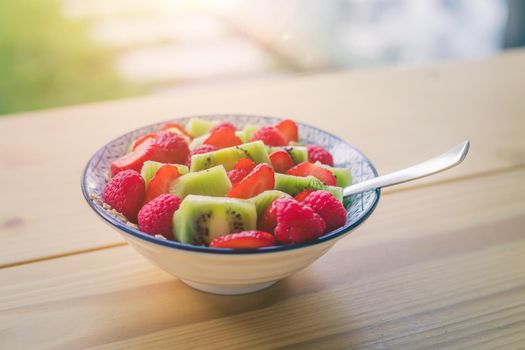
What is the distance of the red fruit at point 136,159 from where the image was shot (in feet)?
2.39

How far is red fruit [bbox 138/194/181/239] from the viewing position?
61 cm

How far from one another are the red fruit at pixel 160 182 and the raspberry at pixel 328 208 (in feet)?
0.53

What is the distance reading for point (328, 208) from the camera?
0.63 meters

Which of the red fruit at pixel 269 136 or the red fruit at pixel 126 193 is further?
the red fruit at pixel 269 136

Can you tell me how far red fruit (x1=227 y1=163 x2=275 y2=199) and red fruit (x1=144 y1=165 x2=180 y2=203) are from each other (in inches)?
2.9

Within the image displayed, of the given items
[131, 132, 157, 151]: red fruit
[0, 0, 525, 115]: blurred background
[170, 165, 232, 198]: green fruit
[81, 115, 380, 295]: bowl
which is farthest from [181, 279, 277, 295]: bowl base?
[0, 0, 525, 115]: blurred background

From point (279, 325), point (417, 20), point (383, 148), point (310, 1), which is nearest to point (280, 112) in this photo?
point (383, 148)

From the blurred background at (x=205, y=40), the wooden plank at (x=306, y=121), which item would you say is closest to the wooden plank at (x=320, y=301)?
the wooden plank at (x=306, y=121)

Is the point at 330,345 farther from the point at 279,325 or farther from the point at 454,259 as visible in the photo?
the point at 454,259

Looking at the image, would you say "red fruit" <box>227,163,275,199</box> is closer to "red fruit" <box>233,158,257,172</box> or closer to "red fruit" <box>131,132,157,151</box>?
"red fruit" <box>233,158,257,172</box>

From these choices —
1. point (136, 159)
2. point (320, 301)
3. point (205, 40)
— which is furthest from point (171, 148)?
point (205, 40)

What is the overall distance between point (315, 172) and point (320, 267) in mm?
131

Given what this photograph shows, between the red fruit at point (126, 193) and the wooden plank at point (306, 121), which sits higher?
the red fruit at point (126, 193)

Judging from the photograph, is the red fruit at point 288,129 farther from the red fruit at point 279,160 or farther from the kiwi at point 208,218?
the kiwi at point 208,218
